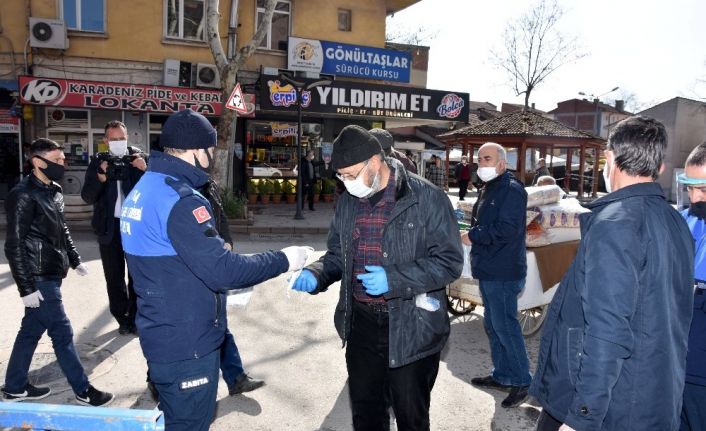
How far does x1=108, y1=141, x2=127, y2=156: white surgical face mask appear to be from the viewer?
17.8 feet

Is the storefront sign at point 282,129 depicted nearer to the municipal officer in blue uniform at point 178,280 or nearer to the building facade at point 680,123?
the municipal officer in blue uniform at point 178,280

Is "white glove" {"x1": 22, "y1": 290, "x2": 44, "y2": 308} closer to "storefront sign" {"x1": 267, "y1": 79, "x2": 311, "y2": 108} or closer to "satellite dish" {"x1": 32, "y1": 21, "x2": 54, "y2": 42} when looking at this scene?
"storefront sign" {"x1": 267, "y1": 79, "x2": 311, "y2": 108}

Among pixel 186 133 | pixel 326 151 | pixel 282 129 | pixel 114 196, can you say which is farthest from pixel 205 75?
pixel 186 133

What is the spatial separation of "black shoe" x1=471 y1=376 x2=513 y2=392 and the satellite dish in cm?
1473

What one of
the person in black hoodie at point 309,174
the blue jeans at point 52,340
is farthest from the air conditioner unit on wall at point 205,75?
the blue jeans at point 52,340

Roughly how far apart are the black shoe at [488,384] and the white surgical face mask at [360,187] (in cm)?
243

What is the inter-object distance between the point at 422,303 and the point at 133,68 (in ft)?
50.1

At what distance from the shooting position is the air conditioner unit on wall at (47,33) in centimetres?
1420

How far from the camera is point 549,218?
5.49 metres

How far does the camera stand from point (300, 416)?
4047mm

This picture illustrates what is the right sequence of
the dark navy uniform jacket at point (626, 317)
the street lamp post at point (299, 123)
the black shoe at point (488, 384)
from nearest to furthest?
the dark navy uniform jacket at point (626, 317)
the black shoe at point (488, 384)
the street lamp post at point (299, 123)

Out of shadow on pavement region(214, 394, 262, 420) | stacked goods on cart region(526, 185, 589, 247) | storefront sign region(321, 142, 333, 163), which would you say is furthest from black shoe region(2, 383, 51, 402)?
storefront sign region(321, 142, 333, 163)

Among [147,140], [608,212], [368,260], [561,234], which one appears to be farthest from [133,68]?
[608,212]

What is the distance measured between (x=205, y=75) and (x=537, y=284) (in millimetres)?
13140
